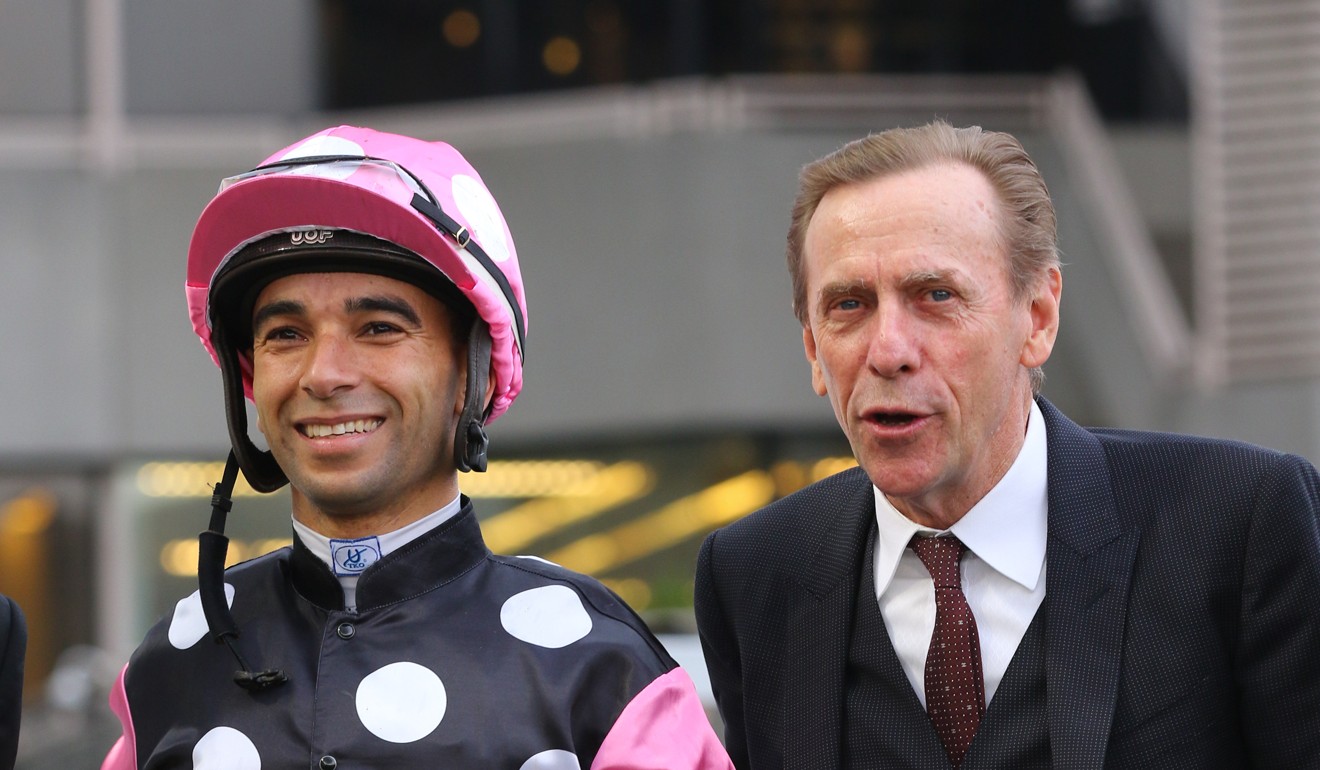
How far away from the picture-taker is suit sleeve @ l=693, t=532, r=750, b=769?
303 centimetres

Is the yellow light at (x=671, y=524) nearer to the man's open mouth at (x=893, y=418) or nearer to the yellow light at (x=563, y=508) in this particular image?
the yellow light at (x=563, y=508)

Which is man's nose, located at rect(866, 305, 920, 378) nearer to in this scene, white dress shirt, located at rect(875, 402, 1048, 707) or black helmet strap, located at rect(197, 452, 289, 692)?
white dress shirt, located at rect(875, 402, 1048, 707)

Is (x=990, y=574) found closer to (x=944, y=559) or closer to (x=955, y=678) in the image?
(x=944, y=559)

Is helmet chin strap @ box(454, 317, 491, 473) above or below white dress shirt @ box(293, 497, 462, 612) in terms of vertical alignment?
above

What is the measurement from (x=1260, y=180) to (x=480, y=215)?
7.25 m

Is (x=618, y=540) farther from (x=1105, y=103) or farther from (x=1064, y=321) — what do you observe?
(x=1105, y=103)

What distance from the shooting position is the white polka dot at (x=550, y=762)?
2486 millimetres

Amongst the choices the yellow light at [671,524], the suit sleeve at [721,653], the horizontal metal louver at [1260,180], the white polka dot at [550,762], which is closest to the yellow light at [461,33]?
the yellow light at [671,524]

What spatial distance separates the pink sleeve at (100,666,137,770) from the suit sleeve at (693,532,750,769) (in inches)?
37.8

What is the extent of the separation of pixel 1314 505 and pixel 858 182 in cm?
83

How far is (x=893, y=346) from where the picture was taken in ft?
8.39

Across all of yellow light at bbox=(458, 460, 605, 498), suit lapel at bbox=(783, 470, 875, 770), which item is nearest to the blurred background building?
yellow light at bbox=(458, 460, 605, 498)

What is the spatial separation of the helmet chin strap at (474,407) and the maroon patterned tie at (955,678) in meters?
0.74

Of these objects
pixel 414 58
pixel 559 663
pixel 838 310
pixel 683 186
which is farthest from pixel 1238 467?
pixel 414 58
